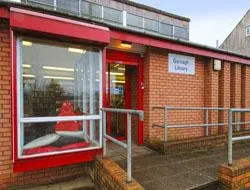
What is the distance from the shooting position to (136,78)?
5.70m

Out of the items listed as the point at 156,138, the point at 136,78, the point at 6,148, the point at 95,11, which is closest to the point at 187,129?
the point at 156,138

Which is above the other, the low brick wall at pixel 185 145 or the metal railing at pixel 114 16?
the metal railing at pixel 114 16

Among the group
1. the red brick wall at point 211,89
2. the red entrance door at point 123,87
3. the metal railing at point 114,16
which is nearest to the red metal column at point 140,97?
the red entrance door at point 123,87

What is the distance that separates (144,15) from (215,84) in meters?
12.0

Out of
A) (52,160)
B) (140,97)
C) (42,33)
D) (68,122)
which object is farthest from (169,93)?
(42,33)

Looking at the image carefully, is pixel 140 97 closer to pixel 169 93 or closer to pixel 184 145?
pixel 169 93

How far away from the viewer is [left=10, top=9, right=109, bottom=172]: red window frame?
9.87ft

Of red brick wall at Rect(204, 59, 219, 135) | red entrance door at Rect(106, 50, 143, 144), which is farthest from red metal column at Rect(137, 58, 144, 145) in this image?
red brick wall at Rect(204, 59, 219, 135)

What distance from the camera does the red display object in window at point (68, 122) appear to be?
374 cm

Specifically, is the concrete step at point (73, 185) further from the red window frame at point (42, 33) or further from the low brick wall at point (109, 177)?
the red window frame at point (42, 33)

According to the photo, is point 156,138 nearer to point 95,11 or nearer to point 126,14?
point 95,11

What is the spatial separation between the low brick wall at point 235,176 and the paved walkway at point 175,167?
15cm

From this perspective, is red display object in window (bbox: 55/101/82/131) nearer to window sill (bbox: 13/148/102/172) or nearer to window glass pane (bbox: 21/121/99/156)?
window glass pane (bbox: 21/121/99/156)

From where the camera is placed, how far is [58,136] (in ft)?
12.3
